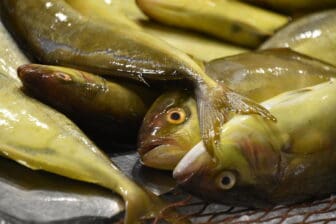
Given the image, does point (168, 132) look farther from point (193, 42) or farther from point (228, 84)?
point (193, 42)

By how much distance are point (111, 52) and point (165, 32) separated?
45cm


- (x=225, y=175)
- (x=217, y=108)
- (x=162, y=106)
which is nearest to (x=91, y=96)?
(x=162, y=106)

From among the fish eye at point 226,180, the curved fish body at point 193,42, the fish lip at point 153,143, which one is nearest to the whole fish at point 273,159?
the fish eye at point 226,180

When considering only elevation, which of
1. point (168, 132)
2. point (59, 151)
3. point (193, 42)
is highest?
point (193, 42)

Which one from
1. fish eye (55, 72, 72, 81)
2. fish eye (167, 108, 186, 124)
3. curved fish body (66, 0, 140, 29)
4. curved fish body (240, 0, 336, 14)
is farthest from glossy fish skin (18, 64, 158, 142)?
curved fish body (240, 0, 336, 14)

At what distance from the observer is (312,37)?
8.16 feet

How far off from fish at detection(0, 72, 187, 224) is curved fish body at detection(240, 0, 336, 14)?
109 cm

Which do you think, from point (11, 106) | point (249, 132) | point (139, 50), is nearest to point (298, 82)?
point (249, 132)

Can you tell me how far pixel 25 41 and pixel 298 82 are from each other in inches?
38.2

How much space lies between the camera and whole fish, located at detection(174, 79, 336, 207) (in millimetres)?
1861

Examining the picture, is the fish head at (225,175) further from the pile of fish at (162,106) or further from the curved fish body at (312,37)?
the curved fish body at (312,37)

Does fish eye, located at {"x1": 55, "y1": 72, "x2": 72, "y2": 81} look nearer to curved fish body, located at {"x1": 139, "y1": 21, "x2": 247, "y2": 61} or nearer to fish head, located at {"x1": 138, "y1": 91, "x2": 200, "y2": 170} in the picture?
fish head, located at {"x1": 138, "y1": 91, "x2": 200, "y2": 170}

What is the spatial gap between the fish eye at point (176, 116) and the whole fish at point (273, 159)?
17 centimetres

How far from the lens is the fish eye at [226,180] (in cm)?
186
